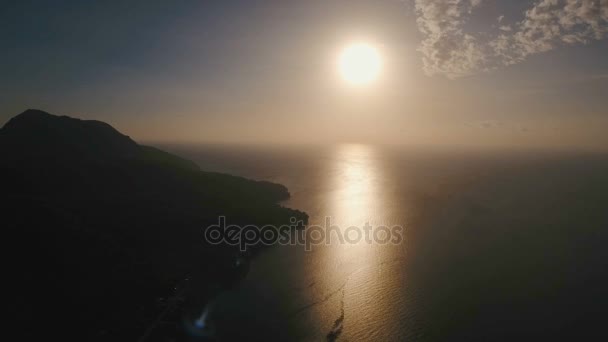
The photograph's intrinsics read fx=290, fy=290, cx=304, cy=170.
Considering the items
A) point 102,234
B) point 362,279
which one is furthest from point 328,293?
point 102,234

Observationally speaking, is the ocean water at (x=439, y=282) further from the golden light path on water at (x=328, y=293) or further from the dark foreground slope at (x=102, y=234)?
the dark foreground slope at (x=102, y=234)

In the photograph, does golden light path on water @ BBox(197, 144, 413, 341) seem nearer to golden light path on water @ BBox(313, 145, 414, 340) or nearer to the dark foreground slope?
golden light path on water @ BBox(313, 145, 414, 340)

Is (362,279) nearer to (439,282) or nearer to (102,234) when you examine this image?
(439,282)

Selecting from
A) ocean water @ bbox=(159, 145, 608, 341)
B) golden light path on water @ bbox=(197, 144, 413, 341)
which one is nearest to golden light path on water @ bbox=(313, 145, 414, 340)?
golden light path on water @ bbox=(197, 144, 413, 341)

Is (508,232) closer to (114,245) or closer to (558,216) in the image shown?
(558,216)

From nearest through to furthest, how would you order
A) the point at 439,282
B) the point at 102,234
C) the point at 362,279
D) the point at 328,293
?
the point at 328,293
the point at 102,234
the point at 439,282
the point at 362,279

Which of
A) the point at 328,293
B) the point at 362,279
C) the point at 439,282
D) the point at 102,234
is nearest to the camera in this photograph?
the point at 328,293

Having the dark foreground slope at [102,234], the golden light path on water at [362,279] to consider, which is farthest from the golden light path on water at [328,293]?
the dark foreground slope at [102,234]

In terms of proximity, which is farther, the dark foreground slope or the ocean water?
the ocean water

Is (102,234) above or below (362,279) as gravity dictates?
above
